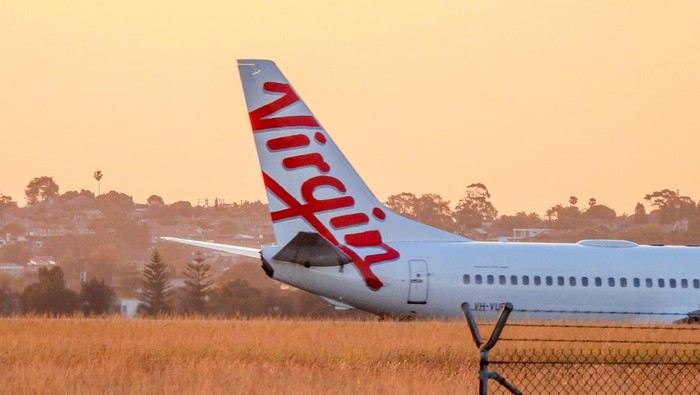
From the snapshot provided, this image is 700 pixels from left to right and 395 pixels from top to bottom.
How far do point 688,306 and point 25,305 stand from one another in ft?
88.8

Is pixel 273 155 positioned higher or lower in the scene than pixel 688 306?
higher

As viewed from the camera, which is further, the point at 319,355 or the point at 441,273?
the point at 441,273

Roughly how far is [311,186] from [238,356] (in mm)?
13141

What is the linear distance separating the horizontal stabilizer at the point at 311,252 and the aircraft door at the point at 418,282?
1617mm

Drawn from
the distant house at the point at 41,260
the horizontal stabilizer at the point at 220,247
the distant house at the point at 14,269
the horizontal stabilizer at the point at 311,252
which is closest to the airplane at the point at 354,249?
the horizontal stabilizer at the point at 311,252

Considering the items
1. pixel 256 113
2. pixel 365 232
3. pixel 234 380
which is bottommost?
pixel 234 380

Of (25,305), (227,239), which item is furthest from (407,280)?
(227,239)

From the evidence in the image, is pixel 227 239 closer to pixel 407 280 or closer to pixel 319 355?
pixel 407 280

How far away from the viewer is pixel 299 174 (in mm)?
39875

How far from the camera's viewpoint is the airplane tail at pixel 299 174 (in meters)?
39.8

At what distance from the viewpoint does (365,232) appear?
132ft

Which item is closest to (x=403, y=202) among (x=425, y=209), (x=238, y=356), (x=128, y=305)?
(x=425, y=209)

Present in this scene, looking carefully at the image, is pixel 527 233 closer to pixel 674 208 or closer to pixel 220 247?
pixel 674 208

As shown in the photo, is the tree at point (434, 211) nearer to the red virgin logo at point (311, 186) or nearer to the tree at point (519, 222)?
the tree at point (519, 222)
